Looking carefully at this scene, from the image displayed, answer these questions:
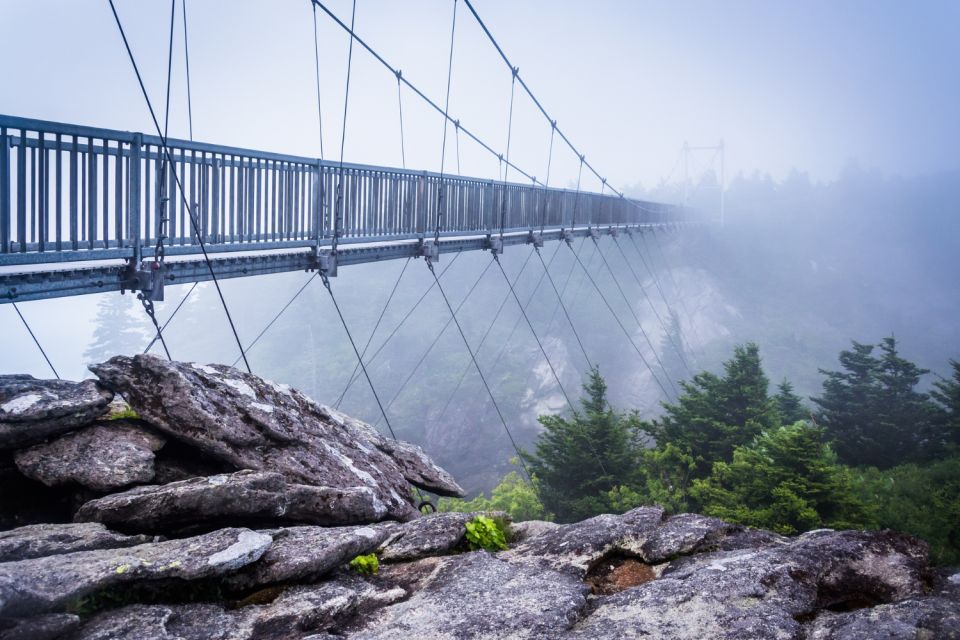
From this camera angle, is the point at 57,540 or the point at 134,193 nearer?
the point at 57,540

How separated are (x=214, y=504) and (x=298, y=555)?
656 mm

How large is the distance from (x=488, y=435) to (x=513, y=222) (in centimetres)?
3335

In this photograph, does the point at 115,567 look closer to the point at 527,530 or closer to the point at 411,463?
the point at 527,530

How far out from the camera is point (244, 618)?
3201 mm

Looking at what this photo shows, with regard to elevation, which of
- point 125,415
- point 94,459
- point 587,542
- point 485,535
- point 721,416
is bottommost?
point 721,416

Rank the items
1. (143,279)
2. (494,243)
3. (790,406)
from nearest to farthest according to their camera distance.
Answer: (143,279) < (494,243) < (790,406)

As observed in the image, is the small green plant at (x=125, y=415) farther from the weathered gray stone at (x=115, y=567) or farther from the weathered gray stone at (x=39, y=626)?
the weathered gray stone at (x=39, y=626)

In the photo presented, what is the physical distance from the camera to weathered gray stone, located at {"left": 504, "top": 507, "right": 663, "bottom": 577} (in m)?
4.20

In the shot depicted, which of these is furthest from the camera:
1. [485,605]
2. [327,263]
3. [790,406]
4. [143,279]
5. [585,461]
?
[790,406]

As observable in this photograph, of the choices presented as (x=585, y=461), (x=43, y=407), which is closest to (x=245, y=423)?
(x=43, y=407)

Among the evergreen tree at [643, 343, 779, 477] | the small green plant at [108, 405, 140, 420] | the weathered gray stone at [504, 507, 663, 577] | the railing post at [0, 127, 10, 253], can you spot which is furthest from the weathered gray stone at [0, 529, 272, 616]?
the evergreen tree at [643, 343, 779, 477]

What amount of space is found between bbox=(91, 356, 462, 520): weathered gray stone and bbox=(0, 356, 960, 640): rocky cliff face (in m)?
0.02

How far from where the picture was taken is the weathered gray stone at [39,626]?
8.69ft

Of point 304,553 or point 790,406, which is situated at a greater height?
point 304,553
